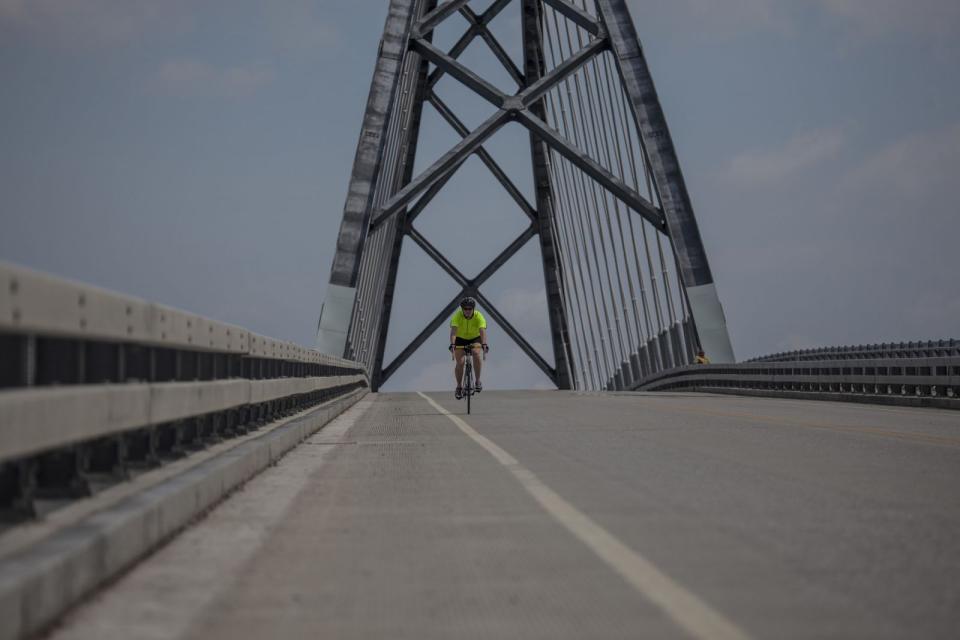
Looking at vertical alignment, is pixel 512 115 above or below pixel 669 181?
above

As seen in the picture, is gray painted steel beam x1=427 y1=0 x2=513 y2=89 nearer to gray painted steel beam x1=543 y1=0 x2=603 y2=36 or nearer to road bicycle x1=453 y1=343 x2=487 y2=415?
gray painted steel beam x1=543 y1=0 x2=603 y2=36

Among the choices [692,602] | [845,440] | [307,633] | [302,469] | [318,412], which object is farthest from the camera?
[318,412]

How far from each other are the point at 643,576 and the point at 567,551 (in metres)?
0.75

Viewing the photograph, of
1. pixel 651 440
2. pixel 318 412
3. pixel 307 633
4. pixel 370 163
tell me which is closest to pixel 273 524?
pixel 307 633

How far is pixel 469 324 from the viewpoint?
22828mm

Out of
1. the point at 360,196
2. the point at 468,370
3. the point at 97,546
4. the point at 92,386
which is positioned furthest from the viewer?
the point at 360,196

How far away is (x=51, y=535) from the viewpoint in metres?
5.42

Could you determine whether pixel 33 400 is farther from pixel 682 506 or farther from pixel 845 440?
pixel 845 440

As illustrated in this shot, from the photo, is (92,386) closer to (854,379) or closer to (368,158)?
(854,379)

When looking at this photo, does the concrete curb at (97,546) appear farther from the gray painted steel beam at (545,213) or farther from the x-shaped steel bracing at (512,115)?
the gray painted steel beam at (545,213)

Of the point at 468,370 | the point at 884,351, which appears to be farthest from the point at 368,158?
the point at 468,370

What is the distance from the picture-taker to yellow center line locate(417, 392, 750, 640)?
4.79 m

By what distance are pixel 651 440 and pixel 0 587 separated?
1014 cm

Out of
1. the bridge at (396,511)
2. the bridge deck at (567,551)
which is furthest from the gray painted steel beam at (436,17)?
the bridge deck at (567,551)
